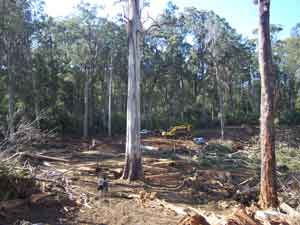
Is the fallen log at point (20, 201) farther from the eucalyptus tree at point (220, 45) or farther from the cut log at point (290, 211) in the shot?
the eucalyptus tree at point (220, 45)

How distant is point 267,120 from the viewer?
281 inches

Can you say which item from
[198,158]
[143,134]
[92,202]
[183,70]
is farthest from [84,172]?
[183,70]

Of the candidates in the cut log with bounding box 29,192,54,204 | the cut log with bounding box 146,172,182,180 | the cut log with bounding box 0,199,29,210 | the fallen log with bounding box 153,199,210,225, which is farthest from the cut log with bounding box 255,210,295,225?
the cut log with bounding box 146,172,182,180

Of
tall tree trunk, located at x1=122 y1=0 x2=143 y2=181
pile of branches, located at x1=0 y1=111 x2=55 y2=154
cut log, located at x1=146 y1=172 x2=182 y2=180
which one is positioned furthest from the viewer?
cut log, located at x1=146 y1=172 x2=182 y2=180

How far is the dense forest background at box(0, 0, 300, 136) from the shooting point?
23.8 metres

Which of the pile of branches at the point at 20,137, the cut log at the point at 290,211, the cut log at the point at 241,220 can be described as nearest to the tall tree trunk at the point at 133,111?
the pile of branches at the point at 20,137

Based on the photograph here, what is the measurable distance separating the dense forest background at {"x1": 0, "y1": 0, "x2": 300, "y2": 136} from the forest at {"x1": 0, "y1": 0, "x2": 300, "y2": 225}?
11cm

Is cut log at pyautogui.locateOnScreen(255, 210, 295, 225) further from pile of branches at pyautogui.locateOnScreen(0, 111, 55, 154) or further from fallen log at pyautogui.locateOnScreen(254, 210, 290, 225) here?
pile of branches at pyautogui.locateOnScreen(0, 111, 55, 154)

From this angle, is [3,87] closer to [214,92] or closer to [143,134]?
[143,134]

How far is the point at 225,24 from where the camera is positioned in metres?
33.6

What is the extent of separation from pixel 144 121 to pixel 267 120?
26.0m

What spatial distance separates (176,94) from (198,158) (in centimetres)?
2052

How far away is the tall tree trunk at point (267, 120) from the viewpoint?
23.3 ft

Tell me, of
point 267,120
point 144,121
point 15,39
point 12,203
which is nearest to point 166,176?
point 267,120
